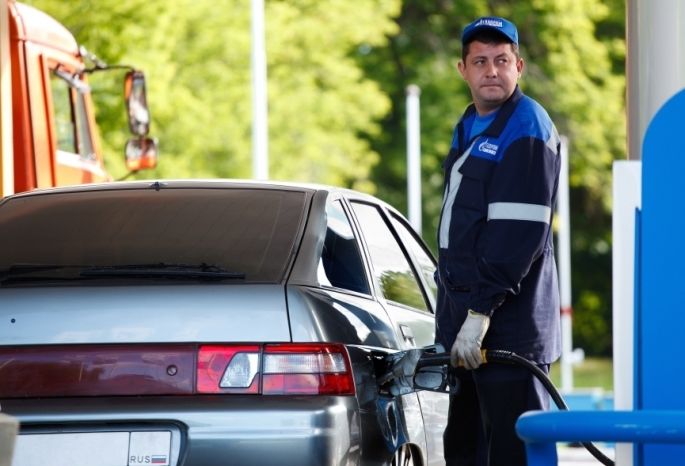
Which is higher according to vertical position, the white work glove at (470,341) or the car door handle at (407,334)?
the white work glove at (470,341)

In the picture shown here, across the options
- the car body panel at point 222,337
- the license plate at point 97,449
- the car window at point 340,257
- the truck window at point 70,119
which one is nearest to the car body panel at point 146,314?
the car body panel at point 222,337

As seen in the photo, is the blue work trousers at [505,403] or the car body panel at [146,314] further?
the blue work trousers at [505,403]

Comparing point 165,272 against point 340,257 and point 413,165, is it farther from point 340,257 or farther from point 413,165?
point 413,165

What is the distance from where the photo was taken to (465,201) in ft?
18.6

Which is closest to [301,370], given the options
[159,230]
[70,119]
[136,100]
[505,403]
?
[505,403]

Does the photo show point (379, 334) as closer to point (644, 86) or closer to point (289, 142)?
point (644, 86)

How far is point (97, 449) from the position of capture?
16.5 ft

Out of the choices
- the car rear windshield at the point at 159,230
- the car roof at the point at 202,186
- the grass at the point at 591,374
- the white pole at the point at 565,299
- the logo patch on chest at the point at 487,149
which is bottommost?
the grass at the point at 591,374

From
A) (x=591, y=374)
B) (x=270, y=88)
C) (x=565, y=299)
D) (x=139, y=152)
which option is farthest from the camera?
(x=591, y=374)

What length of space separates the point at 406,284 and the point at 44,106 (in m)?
3.46

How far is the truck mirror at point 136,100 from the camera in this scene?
440 inches

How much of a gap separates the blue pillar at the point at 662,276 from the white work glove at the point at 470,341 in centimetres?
174

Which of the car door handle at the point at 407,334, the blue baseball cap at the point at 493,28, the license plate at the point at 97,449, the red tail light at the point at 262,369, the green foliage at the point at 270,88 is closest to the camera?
the license plate at the point at 97,449

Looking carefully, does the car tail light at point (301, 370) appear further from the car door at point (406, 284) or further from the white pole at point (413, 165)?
the white pole at point (413, 165)
